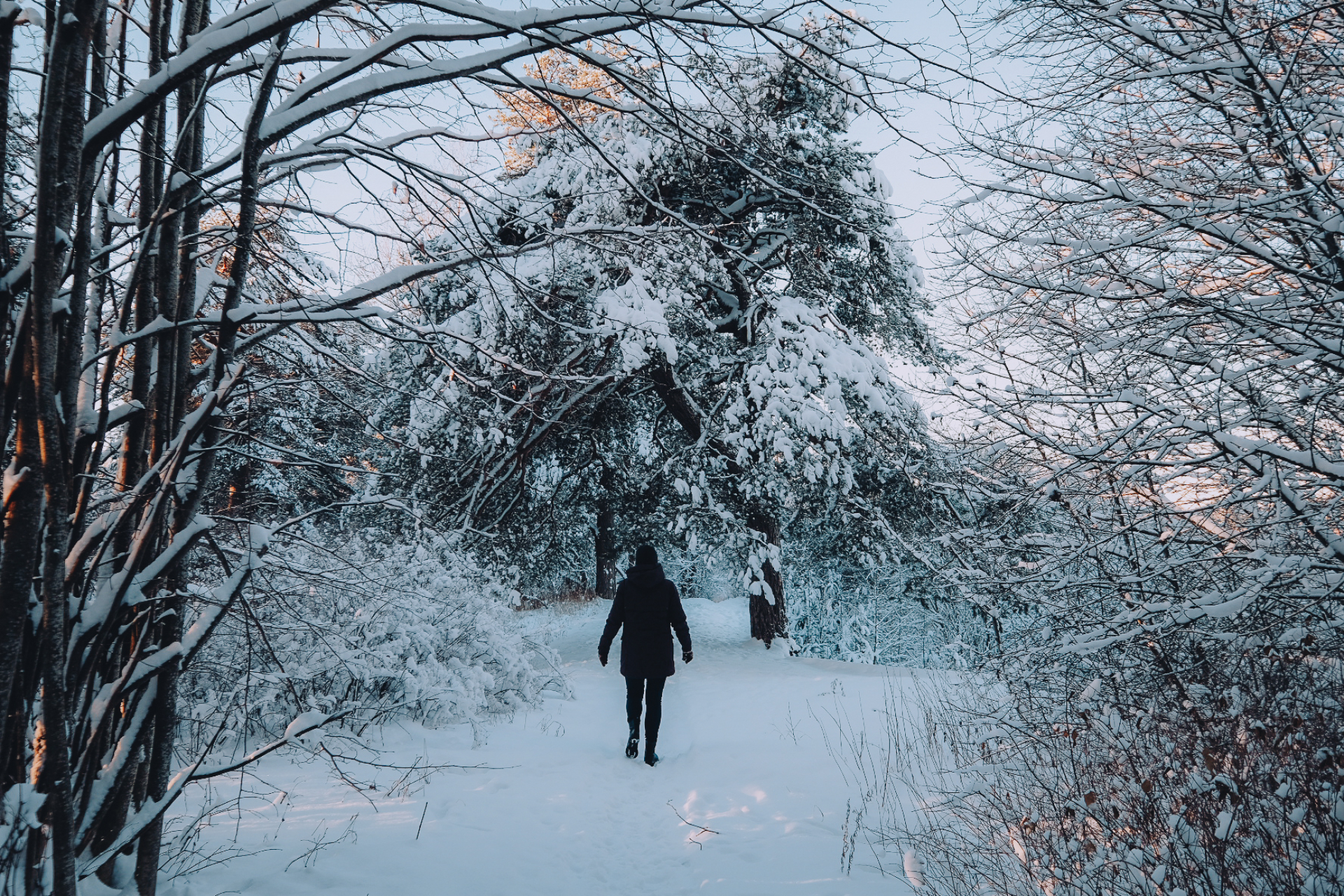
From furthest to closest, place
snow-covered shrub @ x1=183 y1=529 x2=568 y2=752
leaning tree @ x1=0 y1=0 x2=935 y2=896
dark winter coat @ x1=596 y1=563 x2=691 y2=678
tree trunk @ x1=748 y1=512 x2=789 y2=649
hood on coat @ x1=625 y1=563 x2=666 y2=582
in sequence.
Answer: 1. tree trunk @ x1=748 y1=512 x2=789 y2=649
2. hood on coat @ x1=625 y1=563 x2=666 y2=582
3. dark winter coat @ x1=596 y1=563 x2=691 y2=678
4. snow-covered shrub @ x1=183 y1=529 x2=568 y2=752
5. leaning tree @ x1=0 y1=0 x2=935 y2=896

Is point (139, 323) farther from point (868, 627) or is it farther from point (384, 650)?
point (868, 627)

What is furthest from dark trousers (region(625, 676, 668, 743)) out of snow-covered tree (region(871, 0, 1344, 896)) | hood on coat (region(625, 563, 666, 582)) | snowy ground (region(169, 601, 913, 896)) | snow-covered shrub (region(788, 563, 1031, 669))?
snow-covered shrub (region(788, 563, 1031, 669))

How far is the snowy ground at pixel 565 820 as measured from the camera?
319 centimetres

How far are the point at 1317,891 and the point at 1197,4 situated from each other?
4448 mm

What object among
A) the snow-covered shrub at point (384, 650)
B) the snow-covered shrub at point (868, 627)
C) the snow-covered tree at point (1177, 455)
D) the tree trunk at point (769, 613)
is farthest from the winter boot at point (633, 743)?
the snow-covered shrub at point (868, 627)

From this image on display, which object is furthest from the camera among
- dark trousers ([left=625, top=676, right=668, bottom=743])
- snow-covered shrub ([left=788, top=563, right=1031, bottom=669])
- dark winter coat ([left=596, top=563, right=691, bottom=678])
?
snow-covered shrub ([left=788, top=563, right=1031, bottom=669])

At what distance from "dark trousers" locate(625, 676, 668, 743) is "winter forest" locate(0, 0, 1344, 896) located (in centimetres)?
32

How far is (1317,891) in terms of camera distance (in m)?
2.25

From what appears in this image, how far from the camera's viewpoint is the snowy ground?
10.5ft

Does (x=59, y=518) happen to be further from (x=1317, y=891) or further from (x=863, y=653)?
(x=863, y=653)

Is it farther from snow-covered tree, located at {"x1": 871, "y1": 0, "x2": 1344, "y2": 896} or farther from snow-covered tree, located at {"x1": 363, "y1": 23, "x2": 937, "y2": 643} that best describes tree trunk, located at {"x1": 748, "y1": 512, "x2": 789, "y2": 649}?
snow-covered tree, located at {"x1": 871, "y1": 0, "x2": 1344, "y2": 896}

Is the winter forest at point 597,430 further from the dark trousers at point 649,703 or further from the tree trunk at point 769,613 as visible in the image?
the tree trunk at point 769,613

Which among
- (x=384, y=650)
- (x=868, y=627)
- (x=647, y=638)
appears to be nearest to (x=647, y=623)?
(x=647, y=638)

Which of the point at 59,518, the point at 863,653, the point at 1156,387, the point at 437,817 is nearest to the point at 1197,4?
the point at 1156,387
